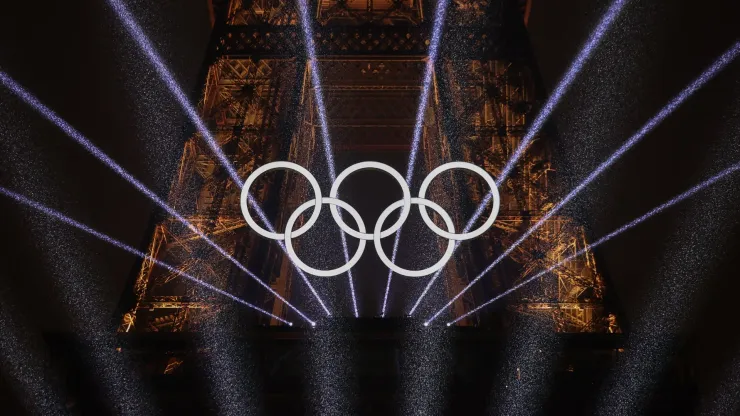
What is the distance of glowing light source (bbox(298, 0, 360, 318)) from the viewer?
1226 centimetres

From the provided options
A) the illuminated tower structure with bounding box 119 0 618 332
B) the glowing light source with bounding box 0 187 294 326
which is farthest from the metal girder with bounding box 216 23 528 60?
the glowing light source with bounding box 0 187 294 326

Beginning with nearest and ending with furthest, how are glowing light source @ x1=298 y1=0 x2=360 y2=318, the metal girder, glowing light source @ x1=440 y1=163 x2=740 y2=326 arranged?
1. glowing light source @ x1=440 y1=163 x2=740 y2=326
2. the metal girder
3. glowing light source @ x1=298 y1=0 x2=360 y2=318

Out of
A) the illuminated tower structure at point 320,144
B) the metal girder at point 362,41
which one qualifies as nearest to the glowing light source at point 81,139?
the illuminated tower structure at point 320,144

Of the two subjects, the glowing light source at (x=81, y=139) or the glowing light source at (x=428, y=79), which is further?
the glowing light source at (x=428, y=79)

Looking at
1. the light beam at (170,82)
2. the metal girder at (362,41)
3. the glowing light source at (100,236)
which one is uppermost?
the metal girder at (362,41)

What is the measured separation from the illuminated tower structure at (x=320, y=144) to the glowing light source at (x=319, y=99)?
0.37 ft

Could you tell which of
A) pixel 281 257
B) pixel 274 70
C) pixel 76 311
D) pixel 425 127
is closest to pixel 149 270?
pixel 76 311

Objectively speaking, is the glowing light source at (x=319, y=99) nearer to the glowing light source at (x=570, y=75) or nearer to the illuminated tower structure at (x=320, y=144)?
the illuminated tower structure at (x=320, y=144)

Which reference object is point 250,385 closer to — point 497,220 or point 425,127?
point 497,220

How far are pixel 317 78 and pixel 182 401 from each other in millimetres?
8015

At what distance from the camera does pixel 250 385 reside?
780 centimetres

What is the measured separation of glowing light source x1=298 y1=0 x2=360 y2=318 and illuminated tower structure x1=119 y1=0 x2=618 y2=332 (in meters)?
0.11

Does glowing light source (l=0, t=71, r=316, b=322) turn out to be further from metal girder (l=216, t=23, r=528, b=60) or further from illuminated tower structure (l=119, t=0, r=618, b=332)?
metal girder (l=216, t=23, r=528, b=60)

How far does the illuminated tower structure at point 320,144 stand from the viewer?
9289 mm
